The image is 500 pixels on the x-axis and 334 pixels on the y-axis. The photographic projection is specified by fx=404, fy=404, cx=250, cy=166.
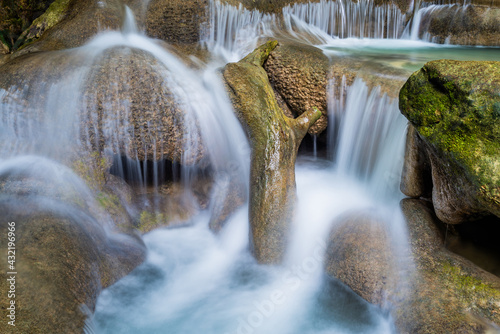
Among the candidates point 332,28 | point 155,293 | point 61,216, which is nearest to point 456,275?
point 155,293

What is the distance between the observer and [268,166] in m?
4.97

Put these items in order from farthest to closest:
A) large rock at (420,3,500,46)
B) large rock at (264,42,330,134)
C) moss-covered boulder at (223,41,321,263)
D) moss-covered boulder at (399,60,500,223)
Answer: large rock at (420,3,500,46)
large rock at (264,42,330,134)
moss-covered boulder at (223,41,321,263)
moss-covered boulder at (399,60,500,223)

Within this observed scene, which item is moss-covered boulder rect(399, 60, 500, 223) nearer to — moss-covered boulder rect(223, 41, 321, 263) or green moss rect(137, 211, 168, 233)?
moss-covered boulder rect(223, 41, 321, 263)

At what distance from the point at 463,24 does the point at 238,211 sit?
6.79 m

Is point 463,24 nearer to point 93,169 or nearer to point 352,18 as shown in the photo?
point 352,18

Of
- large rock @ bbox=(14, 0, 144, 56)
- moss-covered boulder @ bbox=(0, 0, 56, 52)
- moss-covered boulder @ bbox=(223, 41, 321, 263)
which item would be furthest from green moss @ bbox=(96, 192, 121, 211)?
moss-covered boulder @ bbox=(0, 0, 56, 52)

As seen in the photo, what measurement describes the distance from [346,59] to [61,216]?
482cm

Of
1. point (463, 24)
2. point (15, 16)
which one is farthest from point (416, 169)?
point (15, 16)

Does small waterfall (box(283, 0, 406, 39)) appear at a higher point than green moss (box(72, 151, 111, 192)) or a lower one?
higher

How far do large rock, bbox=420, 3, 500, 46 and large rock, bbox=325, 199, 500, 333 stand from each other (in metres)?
5.77

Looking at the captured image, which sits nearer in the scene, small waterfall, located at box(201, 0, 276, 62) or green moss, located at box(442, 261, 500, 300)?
green moss, located at box(442, 261, 500, 300)

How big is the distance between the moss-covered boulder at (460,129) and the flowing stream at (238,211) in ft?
2.82

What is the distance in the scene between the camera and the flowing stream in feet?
14.3

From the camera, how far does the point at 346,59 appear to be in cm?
658
